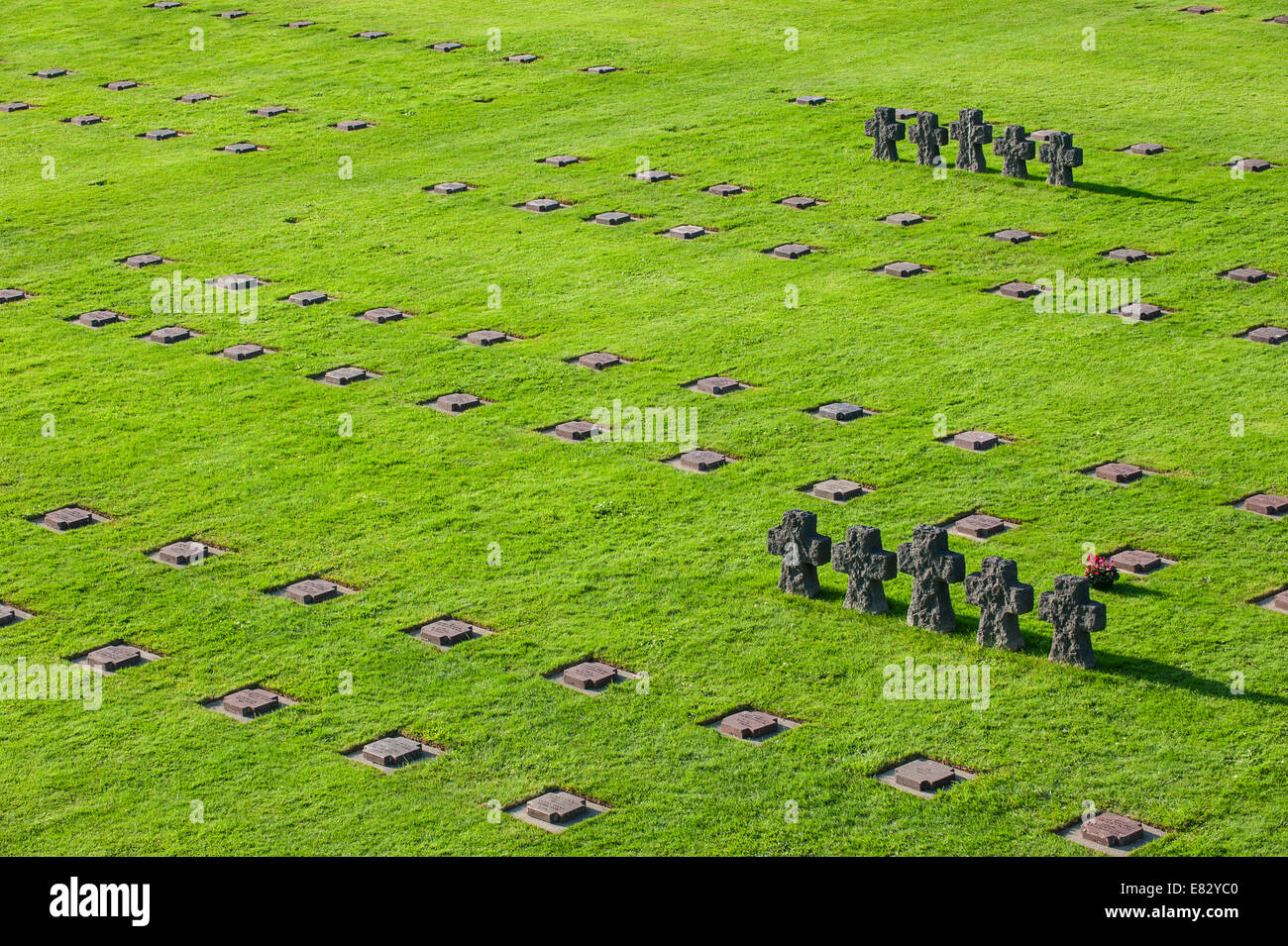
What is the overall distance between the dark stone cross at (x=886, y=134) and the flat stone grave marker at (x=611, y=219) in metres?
6.56

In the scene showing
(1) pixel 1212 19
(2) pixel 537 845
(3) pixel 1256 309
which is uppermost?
(1) pixel 1212 19

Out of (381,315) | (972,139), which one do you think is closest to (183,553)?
(381,315)

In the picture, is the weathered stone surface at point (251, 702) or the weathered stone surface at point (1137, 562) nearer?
the weathered stone surface at point (251, 702)

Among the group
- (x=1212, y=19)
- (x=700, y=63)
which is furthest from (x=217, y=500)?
(x=1212, y=19)

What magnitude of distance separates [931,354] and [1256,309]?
5.94 m

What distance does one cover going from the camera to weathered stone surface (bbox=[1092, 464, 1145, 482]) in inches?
995

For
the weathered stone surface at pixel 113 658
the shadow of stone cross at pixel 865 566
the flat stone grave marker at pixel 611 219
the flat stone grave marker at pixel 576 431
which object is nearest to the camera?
the weathered stone surface at pixel 113 658

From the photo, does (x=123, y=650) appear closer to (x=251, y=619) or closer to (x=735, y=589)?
(x=251, y=619)

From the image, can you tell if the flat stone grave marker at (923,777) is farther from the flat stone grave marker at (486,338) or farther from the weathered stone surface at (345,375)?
the flat stone grave marker at (486,338)

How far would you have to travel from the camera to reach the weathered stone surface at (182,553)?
2378 centimetres

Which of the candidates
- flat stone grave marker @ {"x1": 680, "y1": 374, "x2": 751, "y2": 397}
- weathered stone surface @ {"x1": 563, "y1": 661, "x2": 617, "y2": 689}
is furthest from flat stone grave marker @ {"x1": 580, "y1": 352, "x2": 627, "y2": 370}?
weathered stone surface @ {"x1": 563, "y1": 661, "x2": 617, "y2": 689}

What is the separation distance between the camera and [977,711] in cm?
1972

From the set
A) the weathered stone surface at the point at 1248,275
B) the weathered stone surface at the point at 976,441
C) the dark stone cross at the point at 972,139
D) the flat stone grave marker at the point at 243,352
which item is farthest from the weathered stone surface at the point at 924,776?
the dark stone cross at the point at 972,139

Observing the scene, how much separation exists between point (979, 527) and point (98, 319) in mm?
17164
